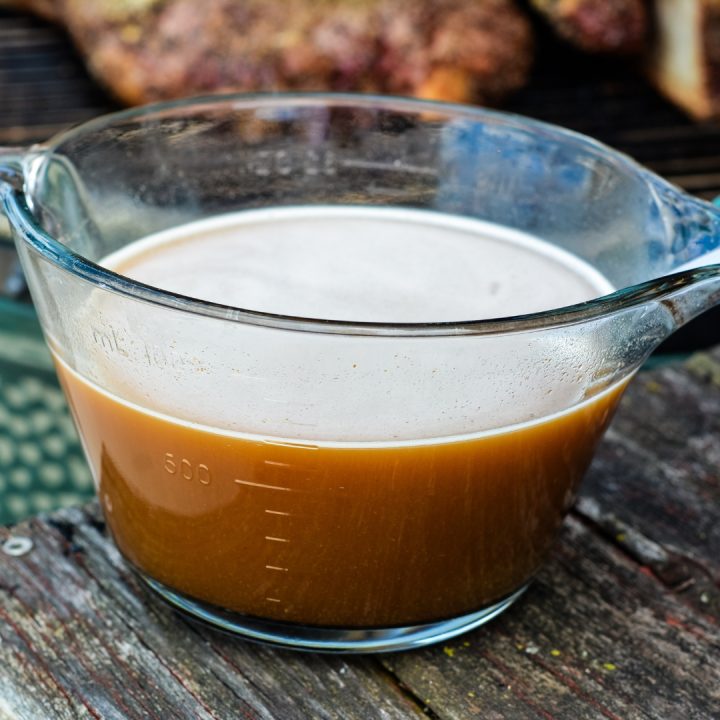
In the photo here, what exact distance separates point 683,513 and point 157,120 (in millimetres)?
526

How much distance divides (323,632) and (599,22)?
5.36 ft

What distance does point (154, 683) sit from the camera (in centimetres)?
73

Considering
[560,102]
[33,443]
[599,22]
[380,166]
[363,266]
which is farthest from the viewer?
[560,102]

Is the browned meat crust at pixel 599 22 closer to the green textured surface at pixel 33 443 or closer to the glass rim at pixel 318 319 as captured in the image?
the green textured surface at pixel 33 443

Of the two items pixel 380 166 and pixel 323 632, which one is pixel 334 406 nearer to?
pixel 323 632

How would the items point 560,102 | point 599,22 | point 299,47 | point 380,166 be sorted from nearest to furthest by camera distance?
point 380,166, point 299,47, point 599,22, point 560,102

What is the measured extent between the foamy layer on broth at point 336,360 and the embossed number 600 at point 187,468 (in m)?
0.04

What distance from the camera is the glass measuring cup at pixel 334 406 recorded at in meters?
0.61

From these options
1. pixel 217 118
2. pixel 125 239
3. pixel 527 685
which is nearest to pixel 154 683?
pixel 527 685

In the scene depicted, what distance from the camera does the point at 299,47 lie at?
1.96 meters

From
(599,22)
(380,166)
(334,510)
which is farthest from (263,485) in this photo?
(599,22)

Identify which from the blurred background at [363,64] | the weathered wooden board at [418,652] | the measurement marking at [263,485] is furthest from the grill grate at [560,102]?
the measurement marking at [263,485]

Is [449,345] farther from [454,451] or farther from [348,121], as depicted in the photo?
[348,121]

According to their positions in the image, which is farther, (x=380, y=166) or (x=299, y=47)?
(x=299, y=47)
